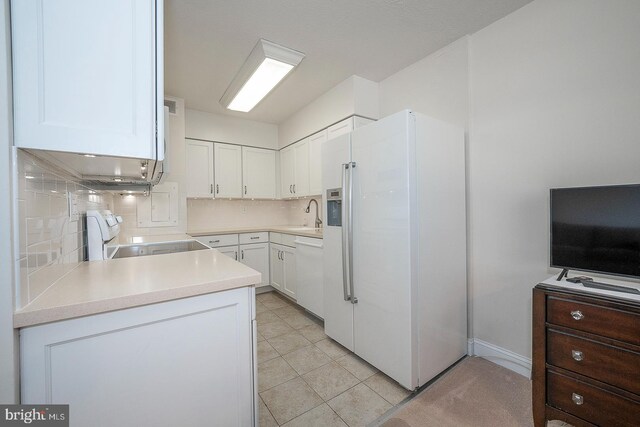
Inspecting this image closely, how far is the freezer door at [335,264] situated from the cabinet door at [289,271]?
2.66ft

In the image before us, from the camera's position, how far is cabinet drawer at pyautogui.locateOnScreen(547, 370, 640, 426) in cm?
113

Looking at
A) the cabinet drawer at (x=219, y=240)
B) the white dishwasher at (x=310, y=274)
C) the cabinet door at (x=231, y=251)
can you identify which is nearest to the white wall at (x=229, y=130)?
the cabinet drawer at (x=219, y=240)

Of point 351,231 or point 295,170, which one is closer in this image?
point 351,231

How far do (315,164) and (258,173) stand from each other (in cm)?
115

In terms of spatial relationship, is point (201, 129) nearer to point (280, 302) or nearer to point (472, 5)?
point (280, 302)

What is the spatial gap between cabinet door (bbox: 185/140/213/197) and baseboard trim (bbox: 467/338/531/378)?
3.52 meters

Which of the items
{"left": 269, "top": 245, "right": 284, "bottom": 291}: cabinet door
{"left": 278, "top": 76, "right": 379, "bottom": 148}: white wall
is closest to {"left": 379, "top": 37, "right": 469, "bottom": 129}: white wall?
{"left": 278, "top": 76, "right": 379, "bottom": 148}: white wall

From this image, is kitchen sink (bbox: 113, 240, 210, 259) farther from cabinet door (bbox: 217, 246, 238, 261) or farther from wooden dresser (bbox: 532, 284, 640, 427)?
wooden dresser (bbox: 532, 284, 640, 427)

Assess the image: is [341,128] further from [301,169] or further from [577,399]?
[577,399]

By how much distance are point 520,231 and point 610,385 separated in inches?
38.2

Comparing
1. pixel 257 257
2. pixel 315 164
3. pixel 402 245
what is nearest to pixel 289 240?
pixel 257 257

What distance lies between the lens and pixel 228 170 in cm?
383

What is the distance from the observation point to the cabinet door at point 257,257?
140 inches

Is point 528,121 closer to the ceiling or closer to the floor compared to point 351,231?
closer to the ceiling
